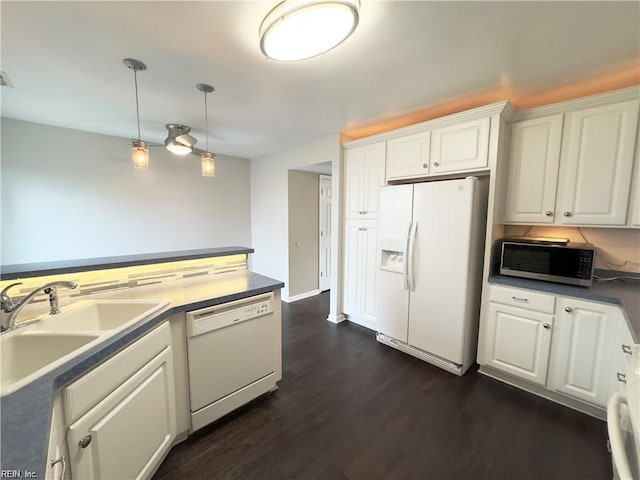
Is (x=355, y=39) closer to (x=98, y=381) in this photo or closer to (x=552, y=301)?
(x=98, y=381)

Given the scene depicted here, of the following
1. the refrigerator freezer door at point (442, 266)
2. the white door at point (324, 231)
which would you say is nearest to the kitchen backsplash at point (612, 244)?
the refrigerator freezer door at point (442, 266)

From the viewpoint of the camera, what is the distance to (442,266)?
2.31 meters

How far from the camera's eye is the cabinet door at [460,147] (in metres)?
2.12

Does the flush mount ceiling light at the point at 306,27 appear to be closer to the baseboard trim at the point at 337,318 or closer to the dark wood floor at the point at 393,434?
the dark wood floor at the point at 393,434

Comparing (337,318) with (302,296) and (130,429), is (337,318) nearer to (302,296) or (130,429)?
(302,296)

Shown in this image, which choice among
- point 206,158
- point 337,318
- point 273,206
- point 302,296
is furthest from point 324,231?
point 206,158

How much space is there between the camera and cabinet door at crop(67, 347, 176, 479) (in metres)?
0.99

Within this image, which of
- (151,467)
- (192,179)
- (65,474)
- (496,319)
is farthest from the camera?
(192,179)

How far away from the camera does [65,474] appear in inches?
36.7

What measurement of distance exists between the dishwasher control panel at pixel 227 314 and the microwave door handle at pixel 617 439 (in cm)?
171

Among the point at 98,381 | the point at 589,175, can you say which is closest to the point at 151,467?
the point at 98,381

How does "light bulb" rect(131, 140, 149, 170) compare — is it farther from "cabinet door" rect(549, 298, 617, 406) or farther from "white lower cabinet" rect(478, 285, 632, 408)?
"cabinet door" rect(549, 298, 617, 406)

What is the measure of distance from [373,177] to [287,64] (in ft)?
5.05

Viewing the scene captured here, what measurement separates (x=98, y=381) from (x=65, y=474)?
1.00ft
